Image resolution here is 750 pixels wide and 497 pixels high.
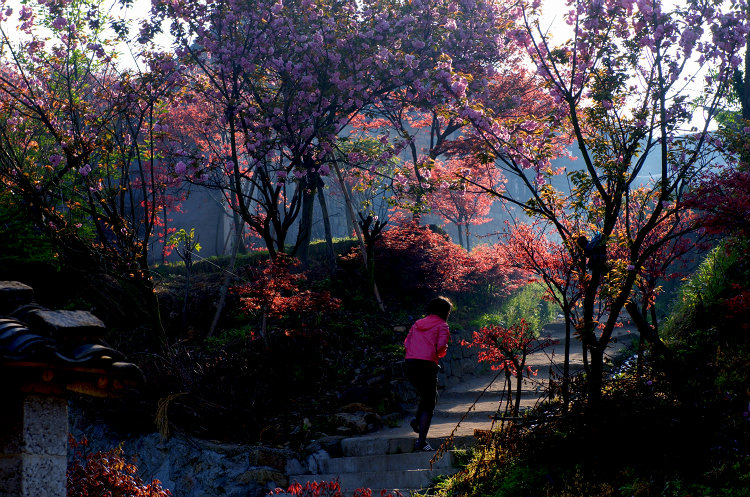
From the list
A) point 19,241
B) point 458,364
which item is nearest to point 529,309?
point 458,364

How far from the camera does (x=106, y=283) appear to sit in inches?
522

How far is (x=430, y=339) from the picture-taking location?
757 centimetres

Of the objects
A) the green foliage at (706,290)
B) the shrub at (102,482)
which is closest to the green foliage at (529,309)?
the green foliage at (706,290)

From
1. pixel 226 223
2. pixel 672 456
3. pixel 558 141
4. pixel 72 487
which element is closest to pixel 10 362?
pixel 72 487

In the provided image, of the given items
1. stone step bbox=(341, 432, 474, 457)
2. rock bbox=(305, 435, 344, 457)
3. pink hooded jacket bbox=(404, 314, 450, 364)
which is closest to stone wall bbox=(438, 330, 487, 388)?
stone step bbox=(341, 432, 474, 457)

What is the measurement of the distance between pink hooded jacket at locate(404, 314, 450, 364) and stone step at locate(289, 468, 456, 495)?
4.38 ft

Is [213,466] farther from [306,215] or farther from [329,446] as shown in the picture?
[306,215]

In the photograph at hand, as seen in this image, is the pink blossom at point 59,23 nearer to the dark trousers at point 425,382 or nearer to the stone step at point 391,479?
the dark trousers at point 425,382

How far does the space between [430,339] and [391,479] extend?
1749 mm

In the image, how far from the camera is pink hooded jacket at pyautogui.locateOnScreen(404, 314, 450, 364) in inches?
296

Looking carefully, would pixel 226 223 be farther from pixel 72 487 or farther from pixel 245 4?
pixel 72 487

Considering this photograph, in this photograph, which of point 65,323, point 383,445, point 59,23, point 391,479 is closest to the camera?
point 65,323

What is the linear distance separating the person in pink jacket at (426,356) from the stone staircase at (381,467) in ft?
1.45

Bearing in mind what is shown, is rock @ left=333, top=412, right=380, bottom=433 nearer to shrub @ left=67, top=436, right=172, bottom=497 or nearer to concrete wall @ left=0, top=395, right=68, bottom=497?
shrub @ left=67, top=436, right=172, bottom=497
